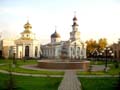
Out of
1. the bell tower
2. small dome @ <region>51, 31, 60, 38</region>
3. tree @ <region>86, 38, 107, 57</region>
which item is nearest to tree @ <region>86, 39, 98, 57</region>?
tree @ <region>86, 38, 107, 57</region>

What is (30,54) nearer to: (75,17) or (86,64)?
(75,17)

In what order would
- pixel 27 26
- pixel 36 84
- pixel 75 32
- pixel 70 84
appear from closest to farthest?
pixel 70 84 < pixel 36 84 < pixel 27 26 < pixel 75 32

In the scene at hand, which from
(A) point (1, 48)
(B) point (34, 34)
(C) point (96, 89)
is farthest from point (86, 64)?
(A) point (1, 48)

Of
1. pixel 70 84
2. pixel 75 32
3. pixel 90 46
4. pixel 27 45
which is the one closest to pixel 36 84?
pixel 70 84

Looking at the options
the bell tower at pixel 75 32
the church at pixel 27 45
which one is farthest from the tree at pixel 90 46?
the church at pixel 27 45

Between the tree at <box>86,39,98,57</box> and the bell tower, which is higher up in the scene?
the bell tower

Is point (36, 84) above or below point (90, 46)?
below

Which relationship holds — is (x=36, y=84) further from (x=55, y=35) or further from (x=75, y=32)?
(x=55, y=35)

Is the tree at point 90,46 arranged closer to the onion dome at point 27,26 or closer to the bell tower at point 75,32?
the bell tower at point 75,32

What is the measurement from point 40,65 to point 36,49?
50.3 m

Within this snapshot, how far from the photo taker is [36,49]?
88.7m

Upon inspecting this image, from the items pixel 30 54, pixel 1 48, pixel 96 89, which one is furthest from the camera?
pixel 1 48

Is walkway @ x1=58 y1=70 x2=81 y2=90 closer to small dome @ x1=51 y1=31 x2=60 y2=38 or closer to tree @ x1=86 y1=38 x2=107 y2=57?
tree @ x1=86 y1=38 x2=107 y2=57

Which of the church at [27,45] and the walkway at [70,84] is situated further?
the church at [27,45]
